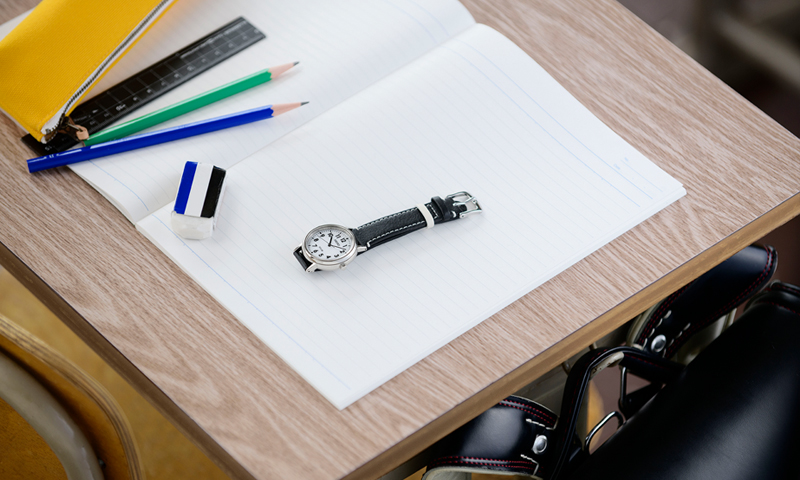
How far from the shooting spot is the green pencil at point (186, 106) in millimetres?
680

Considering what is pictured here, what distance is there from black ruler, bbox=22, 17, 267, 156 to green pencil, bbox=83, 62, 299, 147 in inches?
0.7

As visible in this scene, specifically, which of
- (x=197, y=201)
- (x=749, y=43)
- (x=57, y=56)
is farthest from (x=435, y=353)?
(x=749, y=43)

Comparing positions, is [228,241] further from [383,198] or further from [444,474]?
[444,474]

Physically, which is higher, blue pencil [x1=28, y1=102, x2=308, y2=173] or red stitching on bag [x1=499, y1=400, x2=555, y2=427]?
blue pencil [x1=28, y1=102, x2=308, y2=173]

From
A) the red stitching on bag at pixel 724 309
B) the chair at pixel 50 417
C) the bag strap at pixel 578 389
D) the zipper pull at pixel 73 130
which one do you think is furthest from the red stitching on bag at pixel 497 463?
the zipper pull at pixel 73 130

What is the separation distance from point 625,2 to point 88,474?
176cm

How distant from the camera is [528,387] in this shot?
0.84 meters

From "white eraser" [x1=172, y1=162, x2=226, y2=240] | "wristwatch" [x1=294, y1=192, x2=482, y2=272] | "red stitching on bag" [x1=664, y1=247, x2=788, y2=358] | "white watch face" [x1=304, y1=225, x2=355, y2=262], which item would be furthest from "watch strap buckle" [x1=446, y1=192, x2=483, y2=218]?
"red stitching on bag" [x1=664, y1=247, x2=788, y2=358]

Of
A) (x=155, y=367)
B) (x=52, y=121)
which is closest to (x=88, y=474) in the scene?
(x=155, y=367)

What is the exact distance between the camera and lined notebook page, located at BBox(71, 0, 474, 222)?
2.19ft

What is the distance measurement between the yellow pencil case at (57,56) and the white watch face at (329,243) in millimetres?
286

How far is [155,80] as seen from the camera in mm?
729

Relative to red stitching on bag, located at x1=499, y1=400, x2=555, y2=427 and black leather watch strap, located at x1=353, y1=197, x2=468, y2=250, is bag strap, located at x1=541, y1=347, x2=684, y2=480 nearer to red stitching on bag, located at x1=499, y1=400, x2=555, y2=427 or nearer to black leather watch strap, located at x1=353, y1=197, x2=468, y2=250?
red stitching on bag, located at x1=499, y1=400, x2=555, y2=427

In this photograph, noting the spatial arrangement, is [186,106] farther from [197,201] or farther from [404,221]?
[404,221]
